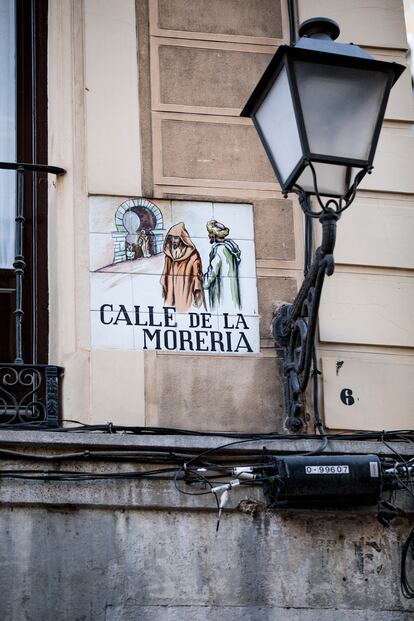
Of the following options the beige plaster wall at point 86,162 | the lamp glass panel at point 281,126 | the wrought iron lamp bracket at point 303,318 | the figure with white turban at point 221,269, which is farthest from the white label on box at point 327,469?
the lamp glass panel at point 281,126

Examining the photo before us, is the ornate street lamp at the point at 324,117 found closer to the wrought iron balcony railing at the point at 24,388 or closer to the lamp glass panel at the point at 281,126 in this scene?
the lamp glass panel at the point at 281,126

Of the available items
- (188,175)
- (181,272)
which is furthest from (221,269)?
(188,175)

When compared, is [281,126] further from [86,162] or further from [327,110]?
[86,162]

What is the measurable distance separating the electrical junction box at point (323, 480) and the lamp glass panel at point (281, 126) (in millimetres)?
1209

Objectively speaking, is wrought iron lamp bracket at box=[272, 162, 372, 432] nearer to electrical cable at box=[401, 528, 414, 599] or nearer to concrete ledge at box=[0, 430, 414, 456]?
concrete ledge at box=[0, 430, 414, 456]

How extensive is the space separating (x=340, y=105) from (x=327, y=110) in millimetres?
63

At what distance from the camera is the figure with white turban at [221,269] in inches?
263

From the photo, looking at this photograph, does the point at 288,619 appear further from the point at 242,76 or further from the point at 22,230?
the point at 242,76

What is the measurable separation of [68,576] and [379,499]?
4.55 ft

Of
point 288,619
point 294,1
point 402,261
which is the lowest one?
point 288,619

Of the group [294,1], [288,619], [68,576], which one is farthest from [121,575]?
[294,1]

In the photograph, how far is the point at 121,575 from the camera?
5.96 metres

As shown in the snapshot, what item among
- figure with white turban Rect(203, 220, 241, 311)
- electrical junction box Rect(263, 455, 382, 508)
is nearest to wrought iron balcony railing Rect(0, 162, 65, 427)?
figure with white turban Rect(203, 220, 241, 311)

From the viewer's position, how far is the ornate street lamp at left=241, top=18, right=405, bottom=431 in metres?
5.83
